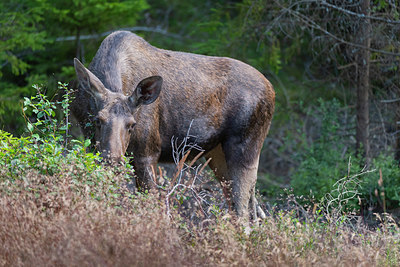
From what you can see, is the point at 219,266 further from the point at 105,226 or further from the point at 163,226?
the point at 105,226

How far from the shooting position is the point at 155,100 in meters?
7.63

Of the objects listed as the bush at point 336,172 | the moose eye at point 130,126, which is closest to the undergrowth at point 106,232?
the moose eye at point 130,126

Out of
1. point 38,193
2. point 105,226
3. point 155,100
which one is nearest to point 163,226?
point 105,226

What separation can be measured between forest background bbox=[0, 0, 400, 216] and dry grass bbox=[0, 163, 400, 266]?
4418 millimetres

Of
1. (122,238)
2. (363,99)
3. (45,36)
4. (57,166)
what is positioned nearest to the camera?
(122,238)

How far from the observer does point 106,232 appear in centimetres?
475

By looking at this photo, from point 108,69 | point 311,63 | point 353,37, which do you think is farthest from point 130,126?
point 311,63

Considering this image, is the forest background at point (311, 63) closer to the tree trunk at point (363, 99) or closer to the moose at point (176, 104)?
the tree trunk at point (363, 99)

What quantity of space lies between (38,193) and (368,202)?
6.29 metres

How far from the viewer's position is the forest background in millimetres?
10352

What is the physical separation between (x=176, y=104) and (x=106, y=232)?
A: 12.0 ft

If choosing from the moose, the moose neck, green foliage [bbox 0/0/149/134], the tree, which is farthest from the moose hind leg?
green foliage [bbox 0/0/149/134]

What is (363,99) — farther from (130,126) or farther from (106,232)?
(106,232)

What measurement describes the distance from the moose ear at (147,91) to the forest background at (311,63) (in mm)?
3215
